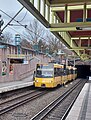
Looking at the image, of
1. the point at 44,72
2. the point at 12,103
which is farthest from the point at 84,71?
the point at 12,103

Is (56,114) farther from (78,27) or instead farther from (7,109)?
(78,27)

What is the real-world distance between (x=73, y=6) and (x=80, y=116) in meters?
4.78

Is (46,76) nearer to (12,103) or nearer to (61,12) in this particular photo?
(12,103)

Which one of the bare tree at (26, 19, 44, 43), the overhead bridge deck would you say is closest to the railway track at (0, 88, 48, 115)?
the overhead bridge deck

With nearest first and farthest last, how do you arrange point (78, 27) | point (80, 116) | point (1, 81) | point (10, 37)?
point (78, 27), point (80, 116), point (1, 81), point (10, 37)

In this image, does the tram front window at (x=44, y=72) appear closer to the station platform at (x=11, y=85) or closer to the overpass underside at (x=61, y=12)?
the station platform at (x=11, y=85)

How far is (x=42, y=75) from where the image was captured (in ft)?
96.9

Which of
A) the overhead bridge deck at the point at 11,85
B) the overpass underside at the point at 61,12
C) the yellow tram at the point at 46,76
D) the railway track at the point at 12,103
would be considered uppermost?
the overpass underside at the point at 61,12

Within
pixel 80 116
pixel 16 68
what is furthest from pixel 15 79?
pixel 80 116

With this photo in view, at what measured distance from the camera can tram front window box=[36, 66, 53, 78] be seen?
96.5 ft

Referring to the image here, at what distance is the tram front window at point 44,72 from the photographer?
2941 centimetres

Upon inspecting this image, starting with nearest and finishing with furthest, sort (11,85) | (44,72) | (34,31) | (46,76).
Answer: (46,76), (44,72), (11,85), (34,31)

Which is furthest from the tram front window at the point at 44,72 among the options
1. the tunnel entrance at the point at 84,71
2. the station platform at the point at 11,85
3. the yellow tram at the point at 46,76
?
the tunnel entrance at the point at 84,71

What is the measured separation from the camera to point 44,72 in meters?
29.6
